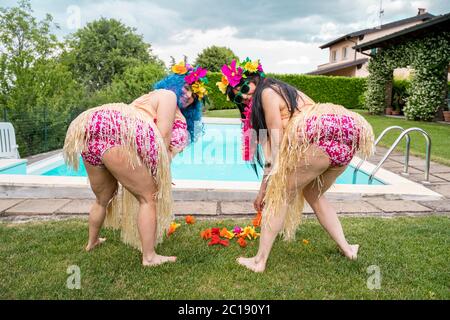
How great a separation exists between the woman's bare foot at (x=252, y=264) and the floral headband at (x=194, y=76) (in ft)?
4.28

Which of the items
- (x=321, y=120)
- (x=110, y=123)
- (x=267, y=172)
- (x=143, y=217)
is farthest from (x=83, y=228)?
(x=321, y=120)

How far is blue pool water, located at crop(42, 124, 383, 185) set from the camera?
6.71m

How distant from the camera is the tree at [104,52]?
101 ft

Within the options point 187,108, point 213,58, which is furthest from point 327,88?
point 187,108

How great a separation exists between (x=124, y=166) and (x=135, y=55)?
32617mm

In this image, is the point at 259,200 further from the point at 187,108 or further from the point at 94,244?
the point at 94,244

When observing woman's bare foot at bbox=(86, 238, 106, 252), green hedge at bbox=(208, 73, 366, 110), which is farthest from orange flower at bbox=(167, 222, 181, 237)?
green hedge at bbox=(208, 73, 366, 110)

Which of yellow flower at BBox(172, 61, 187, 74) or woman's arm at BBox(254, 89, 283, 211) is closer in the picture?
woman's arm at BBox(254, 89, 283, 211)

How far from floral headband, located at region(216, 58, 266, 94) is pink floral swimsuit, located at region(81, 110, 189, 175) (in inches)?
26.0

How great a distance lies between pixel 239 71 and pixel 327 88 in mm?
18577

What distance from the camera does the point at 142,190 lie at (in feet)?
7.70

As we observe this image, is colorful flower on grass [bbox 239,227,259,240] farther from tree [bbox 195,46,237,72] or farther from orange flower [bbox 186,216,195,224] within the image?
tree [bbox 195,46,237,72]

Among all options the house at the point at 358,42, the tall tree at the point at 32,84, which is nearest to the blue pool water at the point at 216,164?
the tall tree at the point at 32,84

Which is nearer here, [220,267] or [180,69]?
[220,267]
